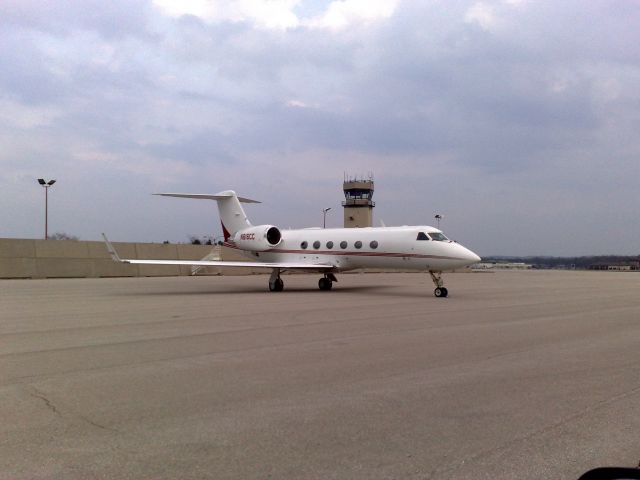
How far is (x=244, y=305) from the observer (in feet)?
54.5

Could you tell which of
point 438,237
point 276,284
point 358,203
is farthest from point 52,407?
point 358,203

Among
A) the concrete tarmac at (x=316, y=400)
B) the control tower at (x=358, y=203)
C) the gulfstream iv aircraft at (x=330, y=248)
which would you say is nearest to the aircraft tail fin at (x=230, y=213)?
the gulfstream iv aircraft at (x=330, y=248)

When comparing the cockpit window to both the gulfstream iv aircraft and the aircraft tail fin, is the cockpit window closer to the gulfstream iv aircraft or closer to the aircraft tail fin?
the gulfstream iv aircraft

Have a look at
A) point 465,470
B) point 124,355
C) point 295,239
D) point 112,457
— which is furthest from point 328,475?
point 295,239

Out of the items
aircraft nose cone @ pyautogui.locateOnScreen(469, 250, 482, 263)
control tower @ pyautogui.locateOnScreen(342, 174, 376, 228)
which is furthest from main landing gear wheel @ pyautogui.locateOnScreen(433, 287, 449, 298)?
control tower @ pyautogui.locateOnScreen(342, 174, 376, 228)

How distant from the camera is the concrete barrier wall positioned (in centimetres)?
3212

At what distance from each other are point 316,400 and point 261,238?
2096 centimetres

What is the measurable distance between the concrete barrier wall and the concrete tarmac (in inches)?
903

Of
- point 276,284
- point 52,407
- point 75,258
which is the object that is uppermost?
point 75,258

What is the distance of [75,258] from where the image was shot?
34594 millimetres

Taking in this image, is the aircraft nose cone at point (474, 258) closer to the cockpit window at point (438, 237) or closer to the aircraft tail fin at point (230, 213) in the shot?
the cockpit window at point (438, 237)

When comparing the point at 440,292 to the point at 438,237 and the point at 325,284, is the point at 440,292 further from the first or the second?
the point at 325,284

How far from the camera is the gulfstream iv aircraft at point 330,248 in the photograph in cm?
2100

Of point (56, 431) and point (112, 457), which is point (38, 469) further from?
point (56, 431)
